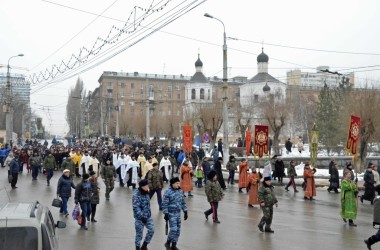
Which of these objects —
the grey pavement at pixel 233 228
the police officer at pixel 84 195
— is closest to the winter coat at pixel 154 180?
the grey pavement at pixel 233 228

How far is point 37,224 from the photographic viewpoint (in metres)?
5.85

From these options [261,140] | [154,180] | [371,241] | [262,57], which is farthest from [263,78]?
[371,241]

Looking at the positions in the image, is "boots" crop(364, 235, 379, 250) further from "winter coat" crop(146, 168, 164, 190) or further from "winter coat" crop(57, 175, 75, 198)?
"winter coat" crop(57, 175, 75, 198)

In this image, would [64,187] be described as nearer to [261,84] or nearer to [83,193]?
[83,193]

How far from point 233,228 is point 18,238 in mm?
8154

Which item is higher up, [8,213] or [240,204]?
[8,213]

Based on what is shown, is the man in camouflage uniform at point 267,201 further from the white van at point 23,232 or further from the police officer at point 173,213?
the white van at point 23,232

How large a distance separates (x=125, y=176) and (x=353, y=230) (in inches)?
477

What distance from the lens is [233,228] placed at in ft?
43.0

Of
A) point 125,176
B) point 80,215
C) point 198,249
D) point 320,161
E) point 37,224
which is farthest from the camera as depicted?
point 320,161

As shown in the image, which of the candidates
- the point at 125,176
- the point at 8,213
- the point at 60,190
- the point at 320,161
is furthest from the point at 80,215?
the point at 320,161

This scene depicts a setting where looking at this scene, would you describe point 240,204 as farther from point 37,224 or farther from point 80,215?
point 37,224

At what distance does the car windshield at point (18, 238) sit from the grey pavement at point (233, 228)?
195 inches

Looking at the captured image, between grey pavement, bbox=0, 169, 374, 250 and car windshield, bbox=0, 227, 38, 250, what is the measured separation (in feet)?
16.2
